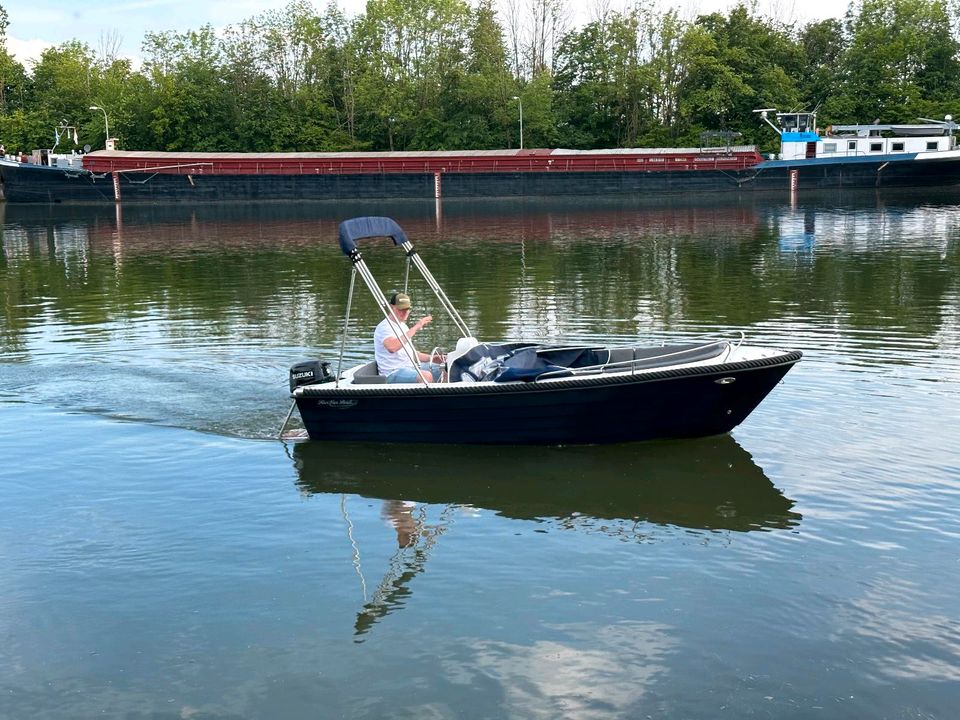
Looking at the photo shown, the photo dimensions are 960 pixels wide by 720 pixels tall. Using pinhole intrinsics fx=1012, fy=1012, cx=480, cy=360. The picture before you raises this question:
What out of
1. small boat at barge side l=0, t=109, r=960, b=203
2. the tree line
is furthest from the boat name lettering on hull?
the tree line

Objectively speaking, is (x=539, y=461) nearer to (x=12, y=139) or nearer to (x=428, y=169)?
(x=428, y=169)

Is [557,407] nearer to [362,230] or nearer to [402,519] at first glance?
[402,519]

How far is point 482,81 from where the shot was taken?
91.1 m

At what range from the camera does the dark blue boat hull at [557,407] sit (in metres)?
12.7

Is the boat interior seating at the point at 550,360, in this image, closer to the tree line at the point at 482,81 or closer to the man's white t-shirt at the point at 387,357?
the man's white t-shirt at the point at 387,357

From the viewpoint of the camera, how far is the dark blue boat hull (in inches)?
499

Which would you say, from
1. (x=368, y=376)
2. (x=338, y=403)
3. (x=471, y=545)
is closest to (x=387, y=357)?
(x=368, y=376)

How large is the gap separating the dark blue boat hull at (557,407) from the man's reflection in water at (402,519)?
5.47ft

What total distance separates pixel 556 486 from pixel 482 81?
83.1 metres

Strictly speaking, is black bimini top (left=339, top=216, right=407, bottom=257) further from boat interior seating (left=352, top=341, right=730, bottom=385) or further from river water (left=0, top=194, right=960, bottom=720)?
river water (left=0, top=194, right=960, bottom=720)

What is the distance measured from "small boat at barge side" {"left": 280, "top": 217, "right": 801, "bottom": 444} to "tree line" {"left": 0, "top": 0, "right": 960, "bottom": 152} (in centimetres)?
7368

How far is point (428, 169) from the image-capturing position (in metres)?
75.7

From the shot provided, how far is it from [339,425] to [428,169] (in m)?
63.7

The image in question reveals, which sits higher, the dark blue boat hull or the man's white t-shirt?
the man's white t-shirt
